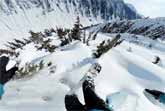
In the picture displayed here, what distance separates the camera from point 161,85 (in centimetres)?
845

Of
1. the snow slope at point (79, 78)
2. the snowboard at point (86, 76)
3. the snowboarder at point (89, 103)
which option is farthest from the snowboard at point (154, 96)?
the snowboarder at point (89, 103)

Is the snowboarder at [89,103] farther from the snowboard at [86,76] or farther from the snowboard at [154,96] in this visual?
the snowboard at [154,96]

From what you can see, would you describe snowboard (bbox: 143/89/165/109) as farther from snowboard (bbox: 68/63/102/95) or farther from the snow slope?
snowboard (bbox: 68/63/102/95)

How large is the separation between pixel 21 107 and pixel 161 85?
318 centimetres

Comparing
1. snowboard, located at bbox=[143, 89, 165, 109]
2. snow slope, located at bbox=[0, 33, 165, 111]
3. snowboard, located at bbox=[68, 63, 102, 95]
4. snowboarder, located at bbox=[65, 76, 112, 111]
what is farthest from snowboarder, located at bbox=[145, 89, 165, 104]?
snowboarder, located at bbox=[65, 76, 112, 111]

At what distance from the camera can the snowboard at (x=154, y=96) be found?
7626mm

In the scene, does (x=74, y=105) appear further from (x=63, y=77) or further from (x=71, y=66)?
(x=71, y=66)

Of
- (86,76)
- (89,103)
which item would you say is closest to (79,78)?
(86,76)

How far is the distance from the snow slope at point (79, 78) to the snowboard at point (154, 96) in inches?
5.3

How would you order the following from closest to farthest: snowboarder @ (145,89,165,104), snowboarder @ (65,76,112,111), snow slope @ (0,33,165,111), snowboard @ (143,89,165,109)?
snowboarder @ (65,76,112,111), snow slope @ (0,33,165,111), snowboard @ (143,89,165,109), snowboarder @ (145,89,165,104)

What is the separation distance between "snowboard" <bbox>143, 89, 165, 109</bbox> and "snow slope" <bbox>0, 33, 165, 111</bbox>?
135 mm

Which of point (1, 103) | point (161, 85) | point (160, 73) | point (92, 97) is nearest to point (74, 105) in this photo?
point (92, 97)

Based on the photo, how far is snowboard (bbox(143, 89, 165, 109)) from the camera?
7626 mm

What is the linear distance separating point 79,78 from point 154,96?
143 cm
